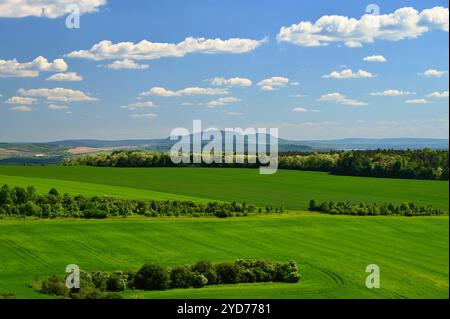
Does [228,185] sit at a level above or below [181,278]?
above

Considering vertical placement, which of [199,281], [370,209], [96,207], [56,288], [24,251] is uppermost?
[96,207]

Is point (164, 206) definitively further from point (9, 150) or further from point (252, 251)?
point (9, 150)

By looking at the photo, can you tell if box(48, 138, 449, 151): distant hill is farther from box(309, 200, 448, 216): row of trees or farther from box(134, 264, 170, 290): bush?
box(134, 264, 170, 290): bush

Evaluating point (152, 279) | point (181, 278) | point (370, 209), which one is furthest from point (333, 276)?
point (370, 209)

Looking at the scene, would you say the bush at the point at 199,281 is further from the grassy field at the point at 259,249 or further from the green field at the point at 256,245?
the grassy field at the point at 259,249

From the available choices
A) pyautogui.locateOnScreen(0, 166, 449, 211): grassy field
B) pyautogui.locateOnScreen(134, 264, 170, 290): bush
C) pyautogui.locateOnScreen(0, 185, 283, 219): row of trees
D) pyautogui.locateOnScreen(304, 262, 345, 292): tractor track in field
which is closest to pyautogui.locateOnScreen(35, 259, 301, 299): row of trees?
pyautogui.locateOnScreen(134, 264, 170, 290): bush

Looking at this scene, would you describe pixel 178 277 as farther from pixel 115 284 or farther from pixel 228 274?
pixel 115 284

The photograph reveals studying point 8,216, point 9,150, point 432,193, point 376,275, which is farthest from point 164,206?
point 9,150
